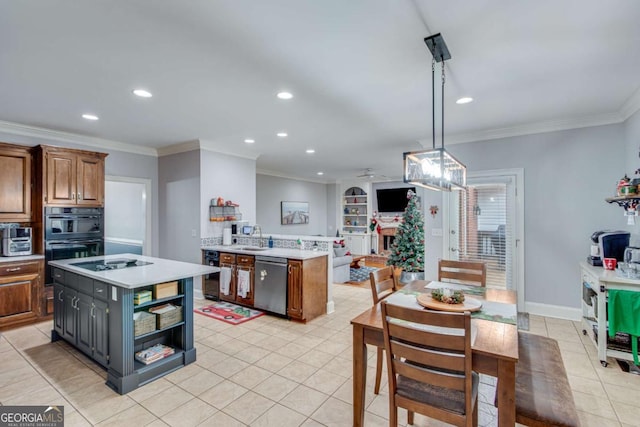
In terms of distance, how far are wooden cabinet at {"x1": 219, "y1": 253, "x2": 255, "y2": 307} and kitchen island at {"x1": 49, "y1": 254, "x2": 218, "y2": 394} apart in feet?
4.70

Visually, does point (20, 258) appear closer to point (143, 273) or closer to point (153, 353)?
point (143, 273)

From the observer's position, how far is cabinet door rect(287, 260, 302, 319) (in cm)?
405

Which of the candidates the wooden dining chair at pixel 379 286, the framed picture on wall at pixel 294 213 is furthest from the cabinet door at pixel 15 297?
the framed picture on wall at pixel 294 213

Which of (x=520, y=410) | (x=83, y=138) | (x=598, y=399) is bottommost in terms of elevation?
(x=598, y=399)

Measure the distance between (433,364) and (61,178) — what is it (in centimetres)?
505

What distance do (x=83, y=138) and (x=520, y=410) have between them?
238 inches

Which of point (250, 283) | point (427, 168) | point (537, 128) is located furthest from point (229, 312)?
point (537, 128)

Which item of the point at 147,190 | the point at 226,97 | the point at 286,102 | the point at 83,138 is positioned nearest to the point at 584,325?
the point at 286,102

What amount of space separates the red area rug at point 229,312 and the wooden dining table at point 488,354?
2.56 meters

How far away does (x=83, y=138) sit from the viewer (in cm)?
475

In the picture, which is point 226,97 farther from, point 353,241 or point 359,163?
point 353,241

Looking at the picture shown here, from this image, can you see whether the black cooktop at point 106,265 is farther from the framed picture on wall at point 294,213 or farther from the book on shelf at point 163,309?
the framed picture on wall at point 294,213

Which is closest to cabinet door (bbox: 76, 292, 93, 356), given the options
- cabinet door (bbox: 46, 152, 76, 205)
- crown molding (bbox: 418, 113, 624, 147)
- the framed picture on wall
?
cabinet door (bbox: 46, 152, 76, 205)

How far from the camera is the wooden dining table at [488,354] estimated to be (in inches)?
59.2
